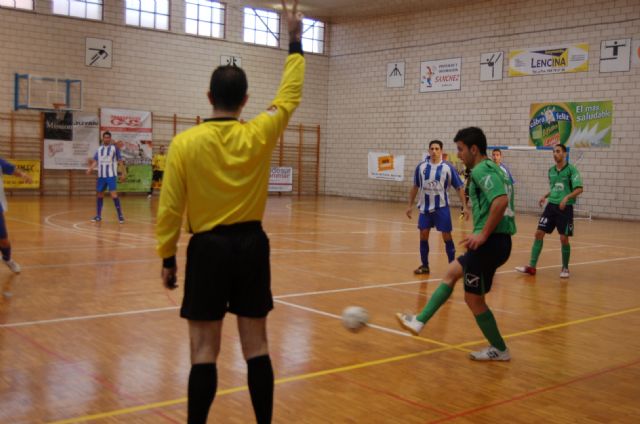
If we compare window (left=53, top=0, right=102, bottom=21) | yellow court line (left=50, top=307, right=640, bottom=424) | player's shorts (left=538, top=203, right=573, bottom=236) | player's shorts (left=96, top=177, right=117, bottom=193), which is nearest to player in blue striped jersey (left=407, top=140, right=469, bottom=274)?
player's shorts (left=538, top=203, right=573, bottom=236)

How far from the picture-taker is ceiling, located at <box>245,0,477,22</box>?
2685 cm

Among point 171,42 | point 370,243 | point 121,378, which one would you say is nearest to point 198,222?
point 121,378

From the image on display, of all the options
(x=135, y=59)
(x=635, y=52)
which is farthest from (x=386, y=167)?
(x=135, y=59)

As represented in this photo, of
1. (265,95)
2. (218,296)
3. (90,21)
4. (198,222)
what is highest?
(90,21)

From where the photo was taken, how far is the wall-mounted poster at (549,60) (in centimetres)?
→ 2316

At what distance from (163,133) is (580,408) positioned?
2390 cm

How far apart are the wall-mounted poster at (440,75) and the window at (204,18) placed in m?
8.21

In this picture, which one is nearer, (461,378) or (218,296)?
(218,296)

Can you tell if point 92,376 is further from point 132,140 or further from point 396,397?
point 132,140

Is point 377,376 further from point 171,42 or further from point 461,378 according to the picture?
point 171,42

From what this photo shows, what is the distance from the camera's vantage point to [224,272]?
11.3 ft

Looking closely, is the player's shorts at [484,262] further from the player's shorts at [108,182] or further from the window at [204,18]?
the window at [204,18]

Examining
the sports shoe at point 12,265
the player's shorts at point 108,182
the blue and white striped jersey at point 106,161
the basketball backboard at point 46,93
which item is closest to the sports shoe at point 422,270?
the sports shoe at point 12,265

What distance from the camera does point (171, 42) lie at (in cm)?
2695
